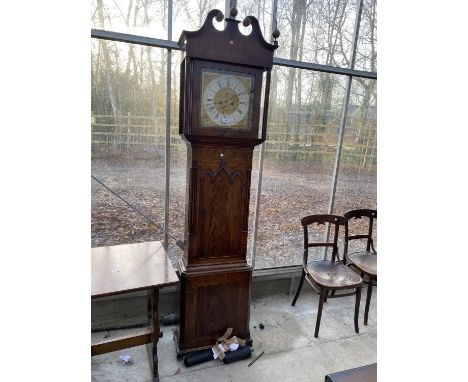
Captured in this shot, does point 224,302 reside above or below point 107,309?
above

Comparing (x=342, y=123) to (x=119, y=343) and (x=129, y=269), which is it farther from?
(x=119, y=343)

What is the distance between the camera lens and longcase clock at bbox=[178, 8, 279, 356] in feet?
5.37

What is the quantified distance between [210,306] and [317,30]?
2.19 metres

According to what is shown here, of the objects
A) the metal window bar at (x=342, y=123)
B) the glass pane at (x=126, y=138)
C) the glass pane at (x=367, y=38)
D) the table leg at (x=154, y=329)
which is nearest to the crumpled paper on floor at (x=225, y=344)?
the table leg at (x=154, y=329)

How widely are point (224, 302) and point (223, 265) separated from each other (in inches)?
9.9

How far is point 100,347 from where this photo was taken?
166 centimetres

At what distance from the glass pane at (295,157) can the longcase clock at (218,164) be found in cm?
Result: 64

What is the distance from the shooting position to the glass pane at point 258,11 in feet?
6.90

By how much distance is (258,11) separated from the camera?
2168 millimetres

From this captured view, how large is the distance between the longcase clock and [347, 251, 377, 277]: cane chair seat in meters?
1.05

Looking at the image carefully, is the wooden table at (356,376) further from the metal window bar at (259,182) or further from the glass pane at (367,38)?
the glass pane at (367,38)

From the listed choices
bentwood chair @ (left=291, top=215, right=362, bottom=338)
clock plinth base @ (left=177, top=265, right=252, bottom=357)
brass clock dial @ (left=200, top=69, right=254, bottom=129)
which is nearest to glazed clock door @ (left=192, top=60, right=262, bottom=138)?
brass clock dial @ (left=200, top=69, right=254, bottom=129)

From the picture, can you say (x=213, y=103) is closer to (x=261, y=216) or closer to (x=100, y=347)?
(x=261, y=216)
